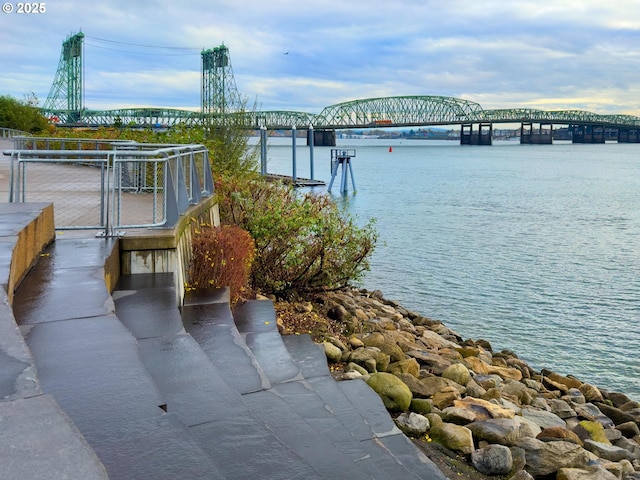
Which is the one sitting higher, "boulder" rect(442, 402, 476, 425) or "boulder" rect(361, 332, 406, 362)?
"boulder" rect(361, 332, 406, 362)

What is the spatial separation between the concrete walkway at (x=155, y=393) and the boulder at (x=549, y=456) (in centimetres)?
155

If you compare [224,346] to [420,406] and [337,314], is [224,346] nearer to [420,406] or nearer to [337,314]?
[420,406]

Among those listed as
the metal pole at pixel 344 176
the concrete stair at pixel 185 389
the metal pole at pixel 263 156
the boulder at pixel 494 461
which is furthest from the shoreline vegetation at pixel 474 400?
the metal pole at pixel 344 176

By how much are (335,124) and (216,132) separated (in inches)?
6700

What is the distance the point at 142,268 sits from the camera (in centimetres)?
771

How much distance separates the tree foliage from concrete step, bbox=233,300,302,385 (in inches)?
2213

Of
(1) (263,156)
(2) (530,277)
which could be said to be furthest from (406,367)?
(1) (263,156)

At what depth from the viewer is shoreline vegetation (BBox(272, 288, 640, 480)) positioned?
6.72 m

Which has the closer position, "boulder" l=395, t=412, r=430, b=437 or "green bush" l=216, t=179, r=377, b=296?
"boulder" l=395, t=412, r=430, b=437

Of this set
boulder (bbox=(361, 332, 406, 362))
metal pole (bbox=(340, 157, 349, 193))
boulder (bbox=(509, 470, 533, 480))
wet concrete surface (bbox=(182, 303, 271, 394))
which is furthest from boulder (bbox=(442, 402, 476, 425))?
metal pole (bbox=(340, 157, 349, 193))

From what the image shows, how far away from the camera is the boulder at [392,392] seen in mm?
7403

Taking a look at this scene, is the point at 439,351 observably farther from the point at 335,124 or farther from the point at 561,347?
the point at 335,124

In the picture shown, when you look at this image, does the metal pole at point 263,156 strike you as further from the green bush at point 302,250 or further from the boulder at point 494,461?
the boulder at point 494,461

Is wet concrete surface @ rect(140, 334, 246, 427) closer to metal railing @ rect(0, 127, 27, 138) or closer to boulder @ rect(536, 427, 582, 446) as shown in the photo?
boulder @ rect(536, 427, 582, 446)
